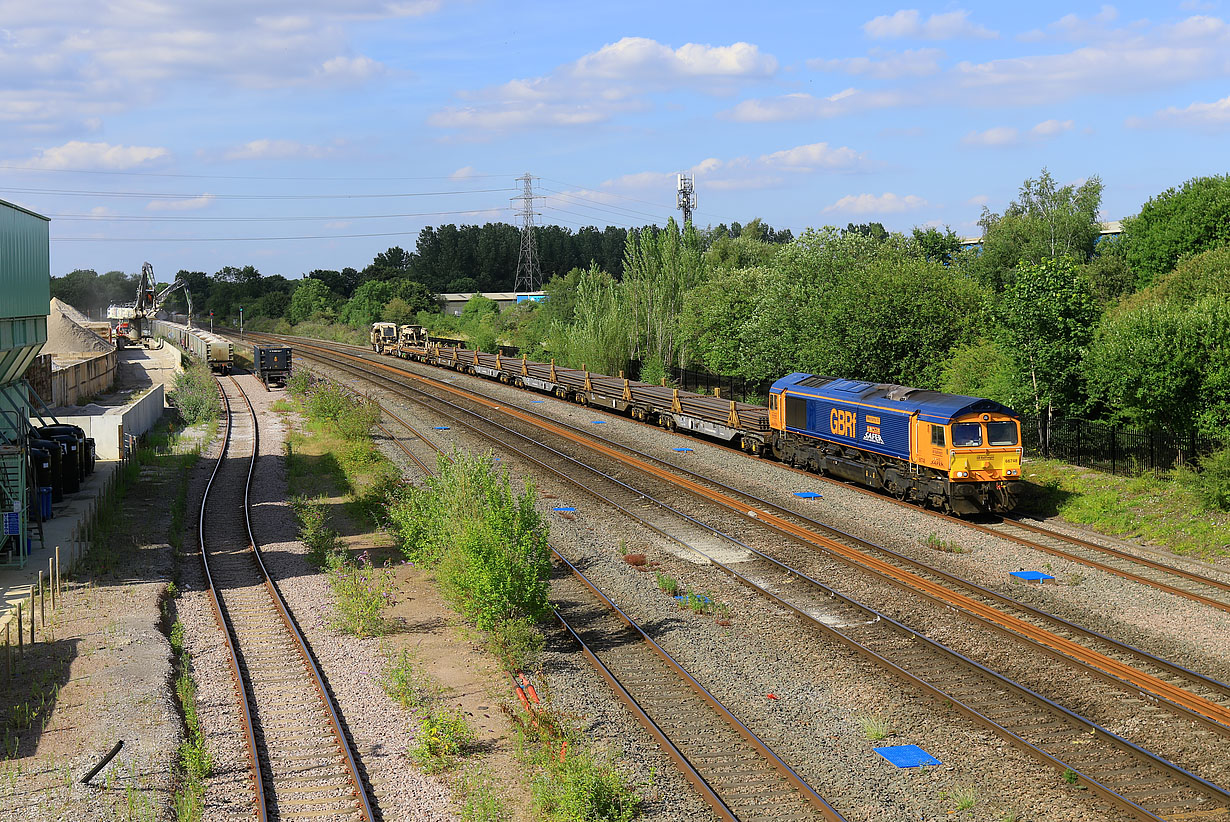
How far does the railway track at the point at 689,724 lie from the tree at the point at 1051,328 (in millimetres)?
17519

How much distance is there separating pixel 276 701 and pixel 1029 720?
1055 cm

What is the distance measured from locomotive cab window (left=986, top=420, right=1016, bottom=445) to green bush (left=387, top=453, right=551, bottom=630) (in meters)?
12.0

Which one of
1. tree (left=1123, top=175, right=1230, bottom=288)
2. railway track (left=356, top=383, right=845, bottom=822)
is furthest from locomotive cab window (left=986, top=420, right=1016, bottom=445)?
tree (left=1123, top=175, right=1230, bottom=288)

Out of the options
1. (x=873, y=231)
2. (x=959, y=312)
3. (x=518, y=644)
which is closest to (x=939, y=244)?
(x=873, y=231)

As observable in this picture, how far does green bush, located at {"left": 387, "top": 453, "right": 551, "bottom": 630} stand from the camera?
51.0 ft

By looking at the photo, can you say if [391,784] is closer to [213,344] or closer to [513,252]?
A: [213,344]

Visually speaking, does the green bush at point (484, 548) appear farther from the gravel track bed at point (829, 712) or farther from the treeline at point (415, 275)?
the treeline at point (415, 275)

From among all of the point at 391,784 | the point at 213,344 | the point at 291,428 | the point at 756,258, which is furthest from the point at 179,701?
the point at 756,258

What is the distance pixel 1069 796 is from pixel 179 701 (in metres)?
11.8

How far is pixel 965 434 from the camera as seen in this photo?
22969mm

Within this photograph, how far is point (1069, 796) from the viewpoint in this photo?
10.6 metres

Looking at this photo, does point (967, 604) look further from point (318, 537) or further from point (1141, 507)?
point (318, 537)

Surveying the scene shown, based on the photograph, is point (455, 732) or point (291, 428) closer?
point (455, 732)

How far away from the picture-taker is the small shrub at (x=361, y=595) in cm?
1625
